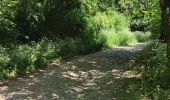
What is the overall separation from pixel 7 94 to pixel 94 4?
1465cm

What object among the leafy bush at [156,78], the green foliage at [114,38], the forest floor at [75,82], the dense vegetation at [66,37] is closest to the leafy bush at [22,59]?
the dense vegetation at [66,37]

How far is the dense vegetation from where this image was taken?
39.3ft

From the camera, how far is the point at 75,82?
12430 millimetres

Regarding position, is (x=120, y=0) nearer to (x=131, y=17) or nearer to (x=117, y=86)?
(x=131, y=17)

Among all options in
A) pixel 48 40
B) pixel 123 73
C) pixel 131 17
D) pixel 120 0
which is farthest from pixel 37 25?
pixel 131 17

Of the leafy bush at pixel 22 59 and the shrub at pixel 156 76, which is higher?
the leafy bush at pixel 22 59

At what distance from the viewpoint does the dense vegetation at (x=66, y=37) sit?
1199 cm

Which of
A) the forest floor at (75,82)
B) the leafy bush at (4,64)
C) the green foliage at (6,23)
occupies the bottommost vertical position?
the forest floor at (75,82)

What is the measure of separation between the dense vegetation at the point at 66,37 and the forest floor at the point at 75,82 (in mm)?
534

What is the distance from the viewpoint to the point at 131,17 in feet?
123

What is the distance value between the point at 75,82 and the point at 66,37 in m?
7.33

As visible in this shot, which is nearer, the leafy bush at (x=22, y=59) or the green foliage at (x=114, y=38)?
the leafy bush at (x=22, y=59)

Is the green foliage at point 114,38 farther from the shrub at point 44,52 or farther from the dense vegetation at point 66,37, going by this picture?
the shrub at point 44,52

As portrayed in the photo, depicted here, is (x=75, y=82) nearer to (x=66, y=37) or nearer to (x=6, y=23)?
(x=6, y=23)
